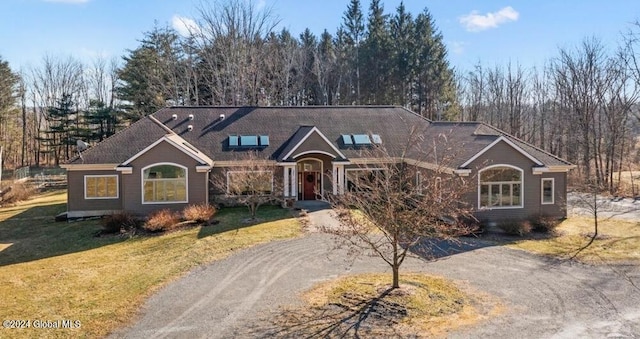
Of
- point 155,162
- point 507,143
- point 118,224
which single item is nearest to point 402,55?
point 507,143

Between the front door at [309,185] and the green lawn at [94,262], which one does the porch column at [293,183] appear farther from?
the green lawn at [94,262]

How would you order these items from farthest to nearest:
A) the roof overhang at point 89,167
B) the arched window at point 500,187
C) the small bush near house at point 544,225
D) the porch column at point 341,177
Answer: the porch column at point 341,177 < the roof overhang at point 89,167 < the arched window at point 500,187 < the small bush near house at point 544,225

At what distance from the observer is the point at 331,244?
17641mm

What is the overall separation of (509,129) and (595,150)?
11.5 metres

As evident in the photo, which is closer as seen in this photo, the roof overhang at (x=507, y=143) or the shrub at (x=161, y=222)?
the shrub at (x=161, y=222)

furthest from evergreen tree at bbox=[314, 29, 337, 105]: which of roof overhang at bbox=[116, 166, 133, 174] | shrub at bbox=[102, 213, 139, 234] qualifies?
shrub at bbox=[102, 213, 139, 234]

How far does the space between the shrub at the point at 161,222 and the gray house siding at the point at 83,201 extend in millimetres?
3986

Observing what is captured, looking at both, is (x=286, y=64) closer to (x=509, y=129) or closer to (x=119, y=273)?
(x=509, y=129)

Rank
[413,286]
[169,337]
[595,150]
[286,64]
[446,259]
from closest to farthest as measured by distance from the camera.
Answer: [169,337] < [413,286] < [446,259] < [595,150] < [286,64]

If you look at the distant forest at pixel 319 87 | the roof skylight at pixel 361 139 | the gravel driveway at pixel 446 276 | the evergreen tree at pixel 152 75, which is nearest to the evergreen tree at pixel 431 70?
the distant forest at pixel 319 87

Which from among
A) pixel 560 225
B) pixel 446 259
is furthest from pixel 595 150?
pixel 446 259

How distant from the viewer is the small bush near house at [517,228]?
19625 mm

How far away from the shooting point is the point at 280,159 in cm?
2612

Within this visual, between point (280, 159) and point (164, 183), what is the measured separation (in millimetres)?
6714
